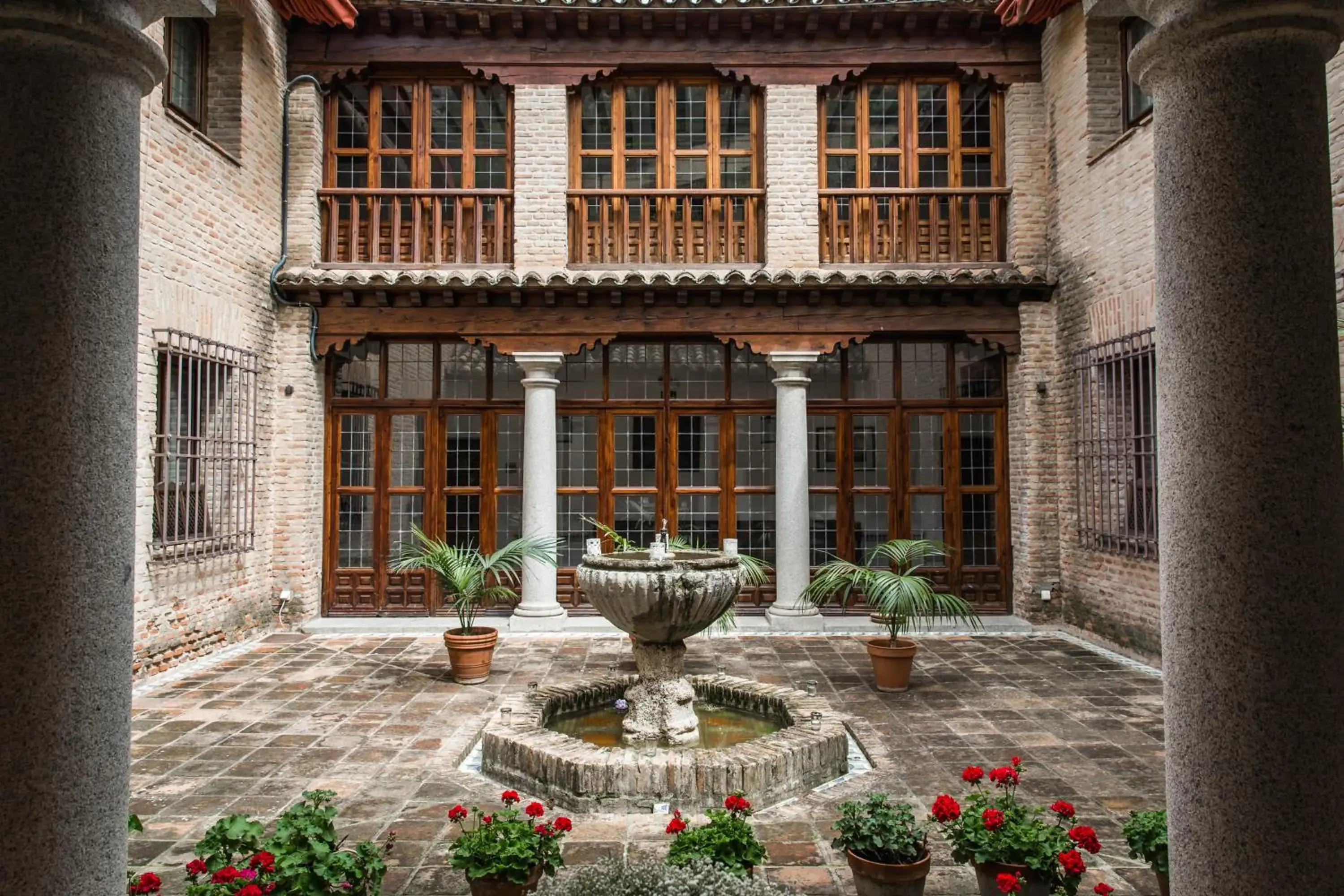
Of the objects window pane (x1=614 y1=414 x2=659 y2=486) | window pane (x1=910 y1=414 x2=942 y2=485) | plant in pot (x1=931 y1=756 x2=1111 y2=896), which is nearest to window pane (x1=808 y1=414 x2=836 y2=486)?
window pane (x1=910 y1=414 x2=942 y2=485)

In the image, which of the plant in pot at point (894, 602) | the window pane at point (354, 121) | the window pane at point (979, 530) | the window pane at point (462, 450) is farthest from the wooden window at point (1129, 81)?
the window pane at point (354, 121)

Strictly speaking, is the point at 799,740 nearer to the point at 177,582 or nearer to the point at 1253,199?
the point at 1253,199

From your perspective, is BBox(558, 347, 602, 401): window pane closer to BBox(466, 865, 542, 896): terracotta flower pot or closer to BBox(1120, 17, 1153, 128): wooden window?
BBox(1120, 17, 1153, 128): wooden window

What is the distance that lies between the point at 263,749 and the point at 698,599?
2960 mm

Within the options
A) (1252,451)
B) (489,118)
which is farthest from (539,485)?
(1252,451)

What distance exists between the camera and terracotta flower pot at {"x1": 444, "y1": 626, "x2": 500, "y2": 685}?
7.21 metres

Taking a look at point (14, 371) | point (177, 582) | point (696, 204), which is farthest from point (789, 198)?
point (14, 371)

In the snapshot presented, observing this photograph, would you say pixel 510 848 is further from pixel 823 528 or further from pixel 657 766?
pixel 823 528

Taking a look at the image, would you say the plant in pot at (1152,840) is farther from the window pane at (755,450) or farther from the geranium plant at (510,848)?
the window pane at (755,450)

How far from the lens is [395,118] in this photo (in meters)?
10.3

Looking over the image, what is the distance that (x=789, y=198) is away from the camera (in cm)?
995

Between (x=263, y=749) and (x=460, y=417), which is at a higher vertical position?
(x=460, y=417)

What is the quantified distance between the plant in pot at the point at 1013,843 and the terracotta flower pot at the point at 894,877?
0.48 feet

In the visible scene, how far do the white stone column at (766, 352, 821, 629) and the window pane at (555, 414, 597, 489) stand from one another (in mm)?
2230
